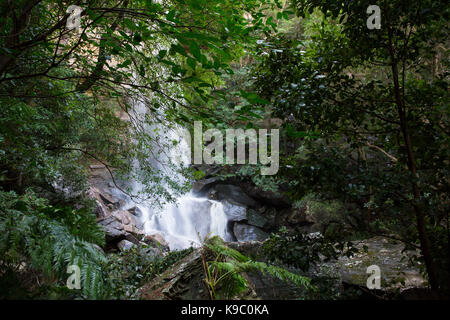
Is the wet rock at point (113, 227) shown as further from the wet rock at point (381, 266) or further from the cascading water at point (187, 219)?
the wet rock at point (381, 266)

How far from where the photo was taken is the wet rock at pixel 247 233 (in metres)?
10.2

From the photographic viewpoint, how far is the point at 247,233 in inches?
409

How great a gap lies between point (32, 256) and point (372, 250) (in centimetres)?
574

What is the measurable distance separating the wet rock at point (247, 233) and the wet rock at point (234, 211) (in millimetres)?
259

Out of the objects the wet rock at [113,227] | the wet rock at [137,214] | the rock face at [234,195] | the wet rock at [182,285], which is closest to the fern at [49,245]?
the wet rock at [182,285]

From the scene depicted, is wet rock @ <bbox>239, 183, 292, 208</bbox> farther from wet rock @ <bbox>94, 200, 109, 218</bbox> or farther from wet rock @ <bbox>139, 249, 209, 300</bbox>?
wet rock @ <bbox>139, 249, 209, 300</bbox>

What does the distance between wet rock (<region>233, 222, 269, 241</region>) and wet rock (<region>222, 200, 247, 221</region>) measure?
0.26 meters

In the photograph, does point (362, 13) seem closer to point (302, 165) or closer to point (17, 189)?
point (302, 165)

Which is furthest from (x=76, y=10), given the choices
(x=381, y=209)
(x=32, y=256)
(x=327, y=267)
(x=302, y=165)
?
(x=327, y=267)

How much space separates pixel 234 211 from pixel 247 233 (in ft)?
3.60

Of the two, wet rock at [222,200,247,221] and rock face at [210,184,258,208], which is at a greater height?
rock face at [210,184,258,208]

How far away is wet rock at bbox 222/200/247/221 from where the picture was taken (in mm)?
10802

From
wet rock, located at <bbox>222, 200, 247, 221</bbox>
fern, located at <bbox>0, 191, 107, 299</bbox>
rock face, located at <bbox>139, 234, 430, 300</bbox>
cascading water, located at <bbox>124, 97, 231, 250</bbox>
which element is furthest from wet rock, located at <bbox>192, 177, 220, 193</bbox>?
fern, located at <bbox>0, 191, 107, 299</bbox>

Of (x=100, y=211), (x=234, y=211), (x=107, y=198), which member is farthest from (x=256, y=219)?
(x=100, y=211)
